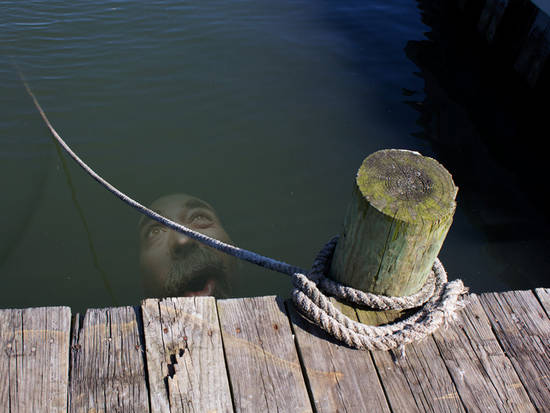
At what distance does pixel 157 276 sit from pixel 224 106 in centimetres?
311

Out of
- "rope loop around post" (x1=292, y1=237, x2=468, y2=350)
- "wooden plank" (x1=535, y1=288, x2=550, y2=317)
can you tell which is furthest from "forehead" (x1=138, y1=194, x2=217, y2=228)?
"wooden plank" (x1=535, y1=288, x2=550, y2=317)

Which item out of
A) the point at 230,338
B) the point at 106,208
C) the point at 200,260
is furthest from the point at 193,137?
the point at 230,338

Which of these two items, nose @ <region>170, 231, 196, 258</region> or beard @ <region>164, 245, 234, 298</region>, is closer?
beard @ <region>164, 245, 234, 298</region>

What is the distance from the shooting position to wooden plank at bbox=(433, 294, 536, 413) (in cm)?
231

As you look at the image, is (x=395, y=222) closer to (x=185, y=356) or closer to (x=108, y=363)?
(x=185, y=356)

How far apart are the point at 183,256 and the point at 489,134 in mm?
4814

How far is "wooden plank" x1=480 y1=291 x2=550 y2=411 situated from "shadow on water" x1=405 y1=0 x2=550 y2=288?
2.36 metres

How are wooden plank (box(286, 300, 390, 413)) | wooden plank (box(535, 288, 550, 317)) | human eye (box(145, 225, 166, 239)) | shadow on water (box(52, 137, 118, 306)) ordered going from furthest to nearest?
1. human eye (box(145, 225, 166, 239))
2. shadow on water (box(52, 137, 118, 306))
3. wooden plank (box(535, 288, 550, 317))
4. wooden plank (box(286, 300, 390, 413))

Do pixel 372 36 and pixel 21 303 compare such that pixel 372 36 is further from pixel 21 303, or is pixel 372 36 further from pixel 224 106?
pixel 21 303

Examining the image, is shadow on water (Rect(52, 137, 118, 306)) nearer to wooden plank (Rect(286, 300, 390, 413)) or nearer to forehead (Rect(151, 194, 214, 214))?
forehead (Rect(151, 194, 214, 214))

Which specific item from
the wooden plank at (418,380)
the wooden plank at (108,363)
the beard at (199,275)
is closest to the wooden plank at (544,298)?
the wooden plank at (418,380)

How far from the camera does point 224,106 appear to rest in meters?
6.75

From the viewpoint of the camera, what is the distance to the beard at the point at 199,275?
156 inches

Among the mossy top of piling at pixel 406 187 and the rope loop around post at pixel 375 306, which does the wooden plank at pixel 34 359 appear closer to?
the rope loop around post at pixel 375 306
